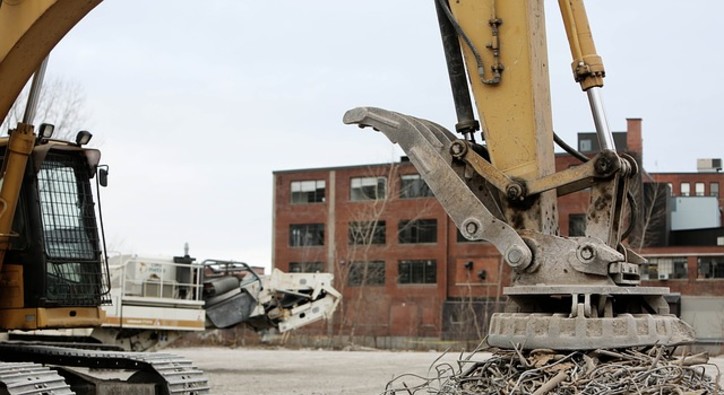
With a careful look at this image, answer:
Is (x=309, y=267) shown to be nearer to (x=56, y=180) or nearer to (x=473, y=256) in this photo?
(x=473, y=256)

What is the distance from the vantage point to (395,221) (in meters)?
56.8

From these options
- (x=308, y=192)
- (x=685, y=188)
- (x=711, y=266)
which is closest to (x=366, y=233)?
(x=308, y=192)

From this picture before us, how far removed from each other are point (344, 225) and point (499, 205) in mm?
52923

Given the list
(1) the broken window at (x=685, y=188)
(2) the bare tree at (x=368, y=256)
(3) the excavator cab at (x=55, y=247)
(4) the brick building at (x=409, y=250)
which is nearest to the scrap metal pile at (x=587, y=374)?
(3) the excavator cab at (x=55, y=247)

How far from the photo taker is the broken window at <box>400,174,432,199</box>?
55781 mm

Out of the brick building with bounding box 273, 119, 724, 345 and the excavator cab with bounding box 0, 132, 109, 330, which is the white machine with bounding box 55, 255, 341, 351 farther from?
the brick building with bounding box 273, 119, 724, 345

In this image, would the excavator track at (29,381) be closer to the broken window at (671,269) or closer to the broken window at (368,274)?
the broken window at (671,269)

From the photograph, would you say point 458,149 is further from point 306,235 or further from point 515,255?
point 306,235

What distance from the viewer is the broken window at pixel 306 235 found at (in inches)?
2370

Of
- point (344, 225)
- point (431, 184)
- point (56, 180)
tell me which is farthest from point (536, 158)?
point (344, 225)

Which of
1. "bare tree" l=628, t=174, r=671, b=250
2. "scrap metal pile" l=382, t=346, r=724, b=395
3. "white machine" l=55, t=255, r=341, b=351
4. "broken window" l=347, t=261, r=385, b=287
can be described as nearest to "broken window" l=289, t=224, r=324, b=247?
"broken window" l=347, t=261, r=385, b=287

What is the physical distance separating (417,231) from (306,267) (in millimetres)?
7461

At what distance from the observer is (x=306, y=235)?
60594 mm

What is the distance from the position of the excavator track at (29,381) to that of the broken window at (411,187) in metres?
47.3
